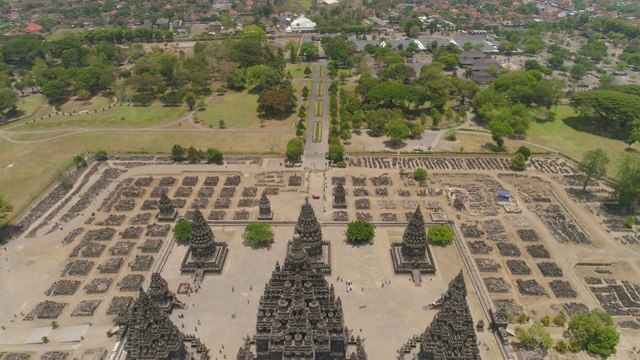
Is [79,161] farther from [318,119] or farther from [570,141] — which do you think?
[570,141]

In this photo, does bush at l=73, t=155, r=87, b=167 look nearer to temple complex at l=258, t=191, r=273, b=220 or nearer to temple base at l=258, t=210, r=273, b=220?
temple complex at l=258, t=191, r=273, b=220

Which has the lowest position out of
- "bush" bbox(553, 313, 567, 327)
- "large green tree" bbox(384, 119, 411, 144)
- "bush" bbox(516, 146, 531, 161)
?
"bush" bbox(553, 313, 567, 327)

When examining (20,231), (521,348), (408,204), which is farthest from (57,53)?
(521,348)

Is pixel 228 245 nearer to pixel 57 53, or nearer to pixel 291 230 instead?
pixel 291 230

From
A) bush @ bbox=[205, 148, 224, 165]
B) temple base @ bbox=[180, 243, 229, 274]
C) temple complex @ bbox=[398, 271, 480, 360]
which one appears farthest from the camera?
bush @ bbox=[205, 148, 224, 165]

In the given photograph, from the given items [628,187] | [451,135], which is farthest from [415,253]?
[451,135]

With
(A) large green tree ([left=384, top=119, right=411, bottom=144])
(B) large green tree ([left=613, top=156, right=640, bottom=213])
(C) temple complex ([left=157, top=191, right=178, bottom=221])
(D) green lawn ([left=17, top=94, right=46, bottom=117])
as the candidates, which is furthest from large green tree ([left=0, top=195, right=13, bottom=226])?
(B) large green tree ([left=613, top=156, right=640, bottom=213])
